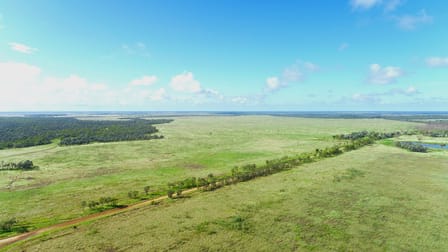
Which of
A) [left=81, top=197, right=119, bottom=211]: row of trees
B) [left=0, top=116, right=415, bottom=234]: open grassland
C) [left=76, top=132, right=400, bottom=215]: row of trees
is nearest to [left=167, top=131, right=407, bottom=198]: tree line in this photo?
[left=76, top=132, right=400, bottom=215]: row of trees

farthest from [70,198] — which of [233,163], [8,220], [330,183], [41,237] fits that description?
[330,183]

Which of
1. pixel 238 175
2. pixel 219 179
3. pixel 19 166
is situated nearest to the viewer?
pixel 219 179

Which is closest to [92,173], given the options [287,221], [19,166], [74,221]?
[19,166]

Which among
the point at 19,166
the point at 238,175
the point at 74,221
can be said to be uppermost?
the point at 238,175

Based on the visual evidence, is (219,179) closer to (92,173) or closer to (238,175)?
(238,175)

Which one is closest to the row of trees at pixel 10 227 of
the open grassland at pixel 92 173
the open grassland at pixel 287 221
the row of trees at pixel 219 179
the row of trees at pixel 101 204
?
the open grassland at pixel 92 173

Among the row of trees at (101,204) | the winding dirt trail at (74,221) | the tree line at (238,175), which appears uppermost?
the tree line at (238,175)

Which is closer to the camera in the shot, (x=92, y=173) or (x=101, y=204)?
(x=101, y=204)

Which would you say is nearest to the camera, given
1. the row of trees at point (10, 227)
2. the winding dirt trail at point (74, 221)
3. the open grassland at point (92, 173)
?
the winding dirt trail at point (74, 221)

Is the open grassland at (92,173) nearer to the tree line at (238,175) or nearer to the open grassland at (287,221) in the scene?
the tree line at (238,175)
